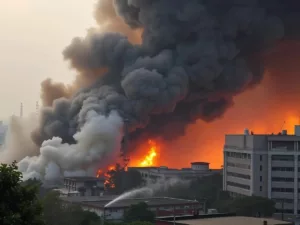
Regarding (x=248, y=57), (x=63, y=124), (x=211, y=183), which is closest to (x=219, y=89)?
(x=248, y=57)

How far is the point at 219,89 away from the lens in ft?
317

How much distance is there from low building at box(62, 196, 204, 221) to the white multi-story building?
842 cm

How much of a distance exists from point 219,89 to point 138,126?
40.5ft

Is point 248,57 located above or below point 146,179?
above

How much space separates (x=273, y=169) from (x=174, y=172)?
640 inches

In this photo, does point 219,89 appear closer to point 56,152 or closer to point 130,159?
point 130,159

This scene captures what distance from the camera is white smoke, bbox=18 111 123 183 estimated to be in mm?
86938

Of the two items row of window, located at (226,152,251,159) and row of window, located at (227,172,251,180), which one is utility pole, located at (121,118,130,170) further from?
row of window, located at (227,172,251,180)

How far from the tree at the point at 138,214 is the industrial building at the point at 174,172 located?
2701 cm

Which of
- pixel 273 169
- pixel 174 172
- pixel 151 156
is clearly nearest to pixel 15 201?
pixel 273 169

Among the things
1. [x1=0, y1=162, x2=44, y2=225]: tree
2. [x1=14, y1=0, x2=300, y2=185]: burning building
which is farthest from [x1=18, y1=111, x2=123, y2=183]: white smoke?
[x1=0, y1=162, x2=44, y2=225]: tree

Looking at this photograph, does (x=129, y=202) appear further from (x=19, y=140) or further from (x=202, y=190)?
(x=19, y=140)

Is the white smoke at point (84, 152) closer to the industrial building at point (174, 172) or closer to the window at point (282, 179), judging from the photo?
the industrial building at point (174, 172)

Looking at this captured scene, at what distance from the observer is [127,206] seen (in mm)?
66438
